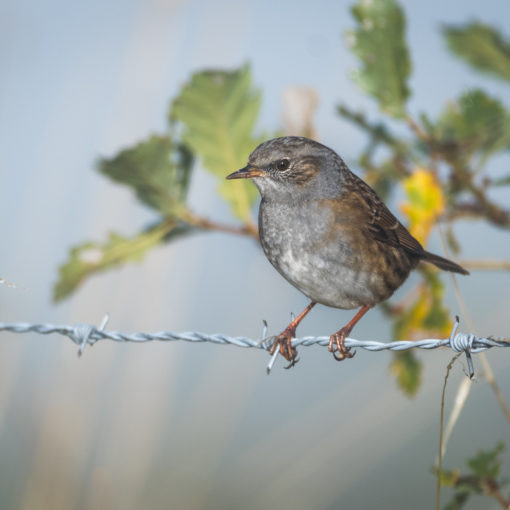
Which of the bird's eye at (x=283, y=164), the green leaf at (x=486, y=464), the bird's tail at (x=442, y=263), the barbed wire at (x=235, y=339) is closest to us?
the barbed wire at (x=235, y=339)

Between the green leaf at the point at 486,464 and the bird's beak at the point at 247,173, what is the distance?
→ 1.28 metres

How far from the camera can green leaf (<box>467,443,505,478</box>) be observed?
6.86ft

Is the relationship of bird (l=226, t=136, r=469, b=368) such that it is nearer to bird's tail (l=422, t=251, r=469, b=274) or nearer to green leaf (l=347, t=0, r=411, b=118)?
bird's tail (l=422, t=251, r=469, b=274)

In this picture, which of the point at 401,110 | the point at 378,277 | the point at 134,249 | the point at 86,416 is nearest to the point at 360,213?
the point at 378,277

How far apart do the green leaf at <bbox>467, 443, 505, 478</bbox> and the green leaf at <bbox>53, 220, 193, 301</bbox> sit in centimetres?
136

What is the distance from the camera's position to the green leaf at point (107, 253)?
259cm

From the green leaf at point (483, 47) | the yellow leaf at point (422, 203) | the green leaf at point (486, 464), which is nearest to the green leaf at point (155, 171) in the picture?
the yellow leaf at point (422, 203)

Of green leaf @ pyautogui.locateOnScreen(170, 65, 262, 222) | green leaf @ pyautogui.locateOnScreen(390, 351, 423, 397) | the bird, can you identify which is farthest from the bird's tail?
green leaf @ pyautogui.locateOnScreen(170, 65, 262, 222)

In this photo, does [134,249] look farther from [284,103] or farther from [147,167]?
[284,103]

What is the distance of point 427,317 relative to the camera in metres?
2.48

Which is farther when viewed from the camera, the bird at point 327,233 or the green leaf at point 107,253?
the green leaf at point 107,253

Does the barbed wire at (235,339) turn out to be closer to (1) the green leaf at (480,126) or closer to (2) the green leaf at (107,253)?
(2) the green leaf at (107,253)

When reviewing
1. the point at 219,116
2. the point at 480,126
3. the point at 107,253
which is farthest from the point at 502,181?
the point at 107,253

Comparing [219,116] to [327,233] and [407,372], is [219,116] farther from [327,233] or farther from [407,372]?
[407,372]
